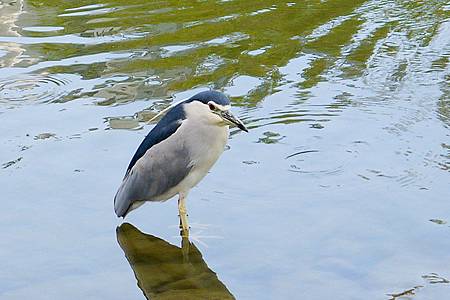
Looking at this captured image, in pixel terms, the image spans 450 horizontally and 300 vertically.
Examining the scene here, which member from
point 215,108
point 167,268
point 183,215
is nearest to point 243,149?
point 183,215

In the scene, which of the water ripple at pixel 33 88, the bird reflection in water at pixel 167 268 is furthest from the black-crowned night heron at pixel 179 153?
the water ripple at pixel 33 88

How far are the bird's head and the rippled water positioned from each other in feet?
2.33

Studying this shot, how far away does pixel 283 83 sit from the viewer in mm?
7992

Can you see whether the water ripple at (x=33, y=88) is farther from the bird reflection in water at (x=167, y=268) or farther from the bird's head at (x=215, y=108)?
the bird's head at (x=215, y=108)

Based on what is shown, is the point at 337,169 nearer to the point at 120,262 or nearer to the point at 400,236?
the point at 400,236

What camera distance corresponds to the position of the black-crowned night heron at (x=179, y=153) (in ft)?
17.6

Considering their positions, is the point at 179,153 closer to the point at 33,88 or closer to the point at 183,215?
the point at 183,215

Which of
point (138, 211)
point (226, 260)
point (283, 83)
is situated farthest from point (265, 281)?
point (283, 83)

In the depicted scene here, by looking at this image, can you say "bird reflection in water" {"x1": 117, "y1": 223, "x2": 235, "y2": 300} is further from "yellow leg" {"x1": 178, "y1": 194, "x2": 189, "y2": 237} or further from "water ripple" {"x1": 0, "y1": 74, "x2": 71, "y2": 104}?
"water ripple" {"x1": 0, "y1": 74, "x2": 71, "y2": 104}

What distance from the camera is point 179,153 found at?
5523 mm

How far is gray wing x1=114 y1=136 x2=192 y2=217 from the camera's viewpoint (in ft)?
18.1

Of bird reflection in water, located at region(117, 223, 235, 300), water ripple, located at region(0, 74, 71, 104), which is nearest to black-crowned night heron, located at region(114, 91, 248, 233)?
bird reflection in water, located at region(117, 223, 235, 300)

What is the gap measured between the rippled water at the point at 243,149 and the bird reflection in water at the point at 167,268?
1cm

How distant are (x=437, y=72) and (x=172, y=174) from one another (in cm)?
327
